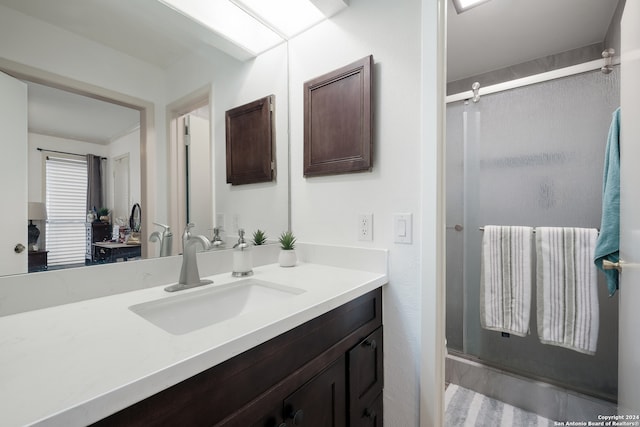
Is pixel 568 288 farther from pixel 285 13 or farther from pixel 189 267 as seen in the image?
pixel 285 13

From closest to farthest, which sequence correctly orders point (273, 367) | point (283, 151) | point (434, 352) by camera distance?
point (273, 367), point (434, 352), point (283, 151)

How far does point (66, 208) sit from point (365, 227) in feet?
3.14

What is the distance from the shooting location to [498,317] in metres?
1.64

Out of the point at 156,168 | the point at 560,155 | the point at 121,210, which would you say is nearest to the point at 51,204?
the point at 121,210

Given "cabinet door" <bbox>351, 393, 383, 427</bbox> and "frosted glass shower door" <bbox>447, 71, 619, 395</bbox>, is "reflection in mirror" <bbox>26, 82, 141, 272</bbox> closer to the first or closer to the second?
"cabinet door" <bbox>351, 393, 383, 427</bbox>

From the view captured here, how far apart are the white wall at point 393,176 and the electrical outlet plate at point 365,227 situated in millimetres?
20

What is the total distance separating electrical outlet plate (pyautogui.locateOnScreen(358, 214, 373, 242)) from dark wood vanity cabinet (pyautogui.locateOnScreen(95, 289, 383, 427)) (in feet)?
0.70

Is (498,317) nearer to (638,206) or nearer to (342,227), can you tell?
(638,206)

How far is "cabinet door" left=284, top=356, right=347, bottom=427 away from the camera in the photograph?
65cm

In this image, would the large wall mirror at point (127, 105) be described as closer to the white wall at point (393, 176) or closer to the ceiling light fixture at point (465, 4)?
the white wall at point (393, 176)

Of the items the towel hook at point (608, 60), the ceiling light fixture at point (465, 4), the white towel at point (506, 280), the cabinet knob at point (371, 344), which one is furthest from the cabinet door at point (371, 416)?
the towel hook at point (608, 60)

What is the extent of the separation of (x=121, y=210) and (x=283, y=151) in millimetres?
745

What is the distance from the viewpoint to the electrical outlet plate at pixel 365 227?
111 cm

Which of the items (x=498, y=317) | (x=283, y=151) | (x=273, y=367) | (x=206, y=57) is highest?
(x=206, y=57)
